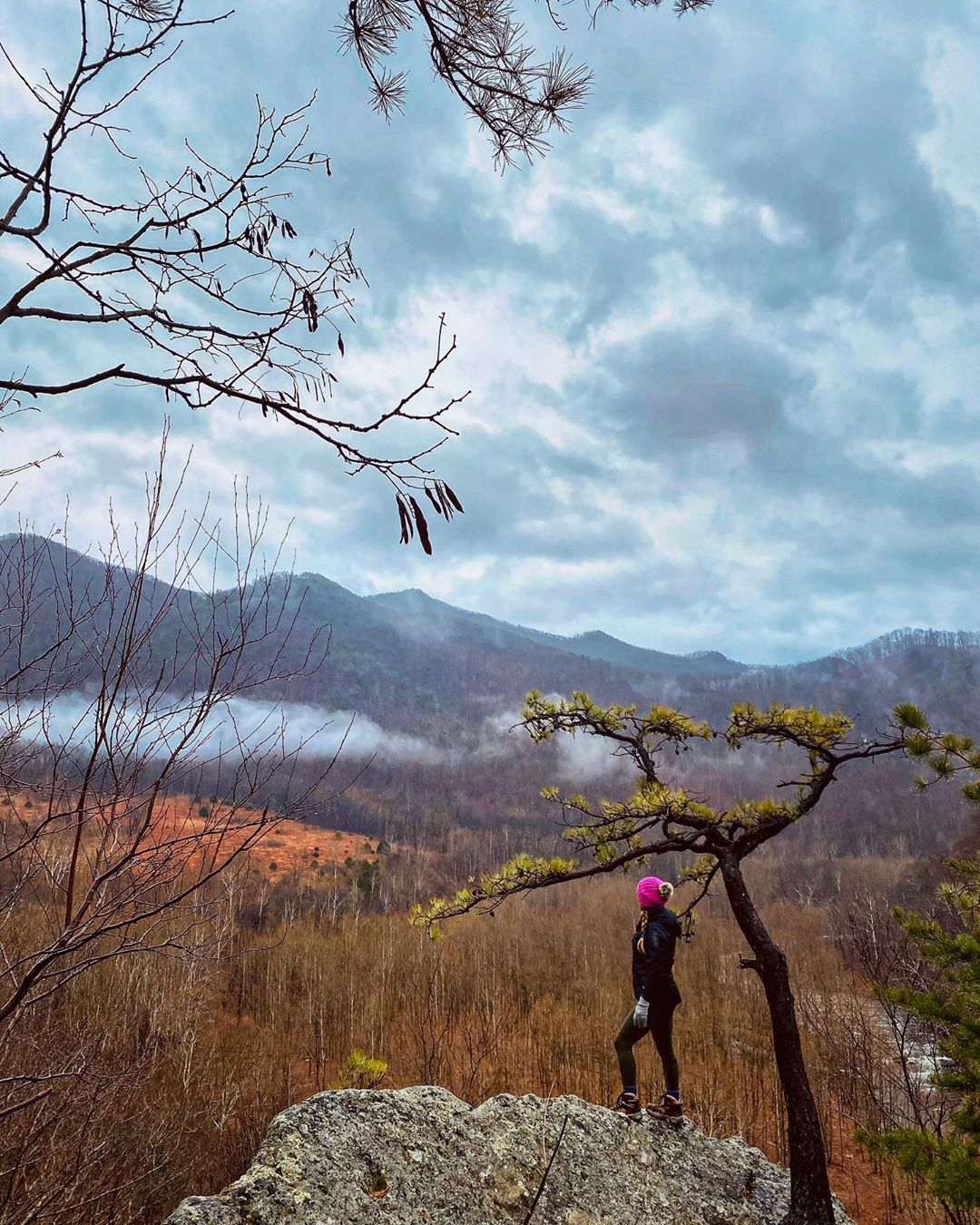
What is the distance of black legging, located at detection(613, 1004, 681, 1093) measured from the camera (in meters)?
3.82

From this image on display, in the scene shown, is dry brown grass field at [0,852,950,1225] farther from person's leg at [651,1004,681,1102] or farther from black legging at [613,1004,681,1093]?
person's leg at [651,1004,681,1102]

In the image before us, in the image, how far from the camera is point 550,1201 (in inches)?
124

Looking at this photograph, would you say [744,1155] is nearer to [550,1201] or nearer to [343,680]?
[550,1201]

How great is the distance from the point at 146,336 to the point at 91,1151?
409cm

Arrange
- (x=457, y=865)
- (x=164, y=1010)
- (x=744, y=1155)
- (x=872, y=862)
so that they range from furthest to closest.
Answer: (x=457, y=865) → (x=872, y=862) → (x=164, y=1010) → (x=744, y=1155)

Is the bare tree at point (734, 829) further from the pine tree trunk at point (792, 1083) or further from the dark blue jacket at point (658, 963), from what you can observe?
the dark blue jacket at point (658, 963)

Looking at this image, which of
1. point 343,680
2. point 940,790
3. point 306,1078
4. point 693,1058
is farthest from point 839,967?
point 343,680

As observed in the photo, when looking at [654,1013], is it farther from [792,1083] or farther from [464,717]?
[464,717]

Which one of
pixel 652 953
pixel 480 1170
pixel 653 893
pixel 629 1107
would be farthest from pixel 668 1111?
pixel 480 1170

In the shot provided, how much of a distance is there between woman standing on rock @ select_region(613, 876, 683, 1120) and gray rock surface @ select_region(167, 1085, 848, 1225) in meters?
0.12

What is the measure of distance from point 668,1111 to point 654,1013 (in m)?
0.55

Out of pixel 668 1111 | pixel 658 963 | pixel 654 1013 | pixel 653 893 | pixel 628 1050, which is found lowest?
pixel 668 1111

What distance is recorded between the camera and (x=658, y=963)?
154 inches

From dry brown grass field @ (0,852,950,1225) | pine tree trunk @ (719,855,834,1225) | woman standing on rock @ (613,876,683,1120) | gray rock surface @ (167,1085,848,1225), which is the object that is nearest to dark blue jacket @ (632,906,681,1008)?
woman standing on rock @ (613,876,683,1120)
